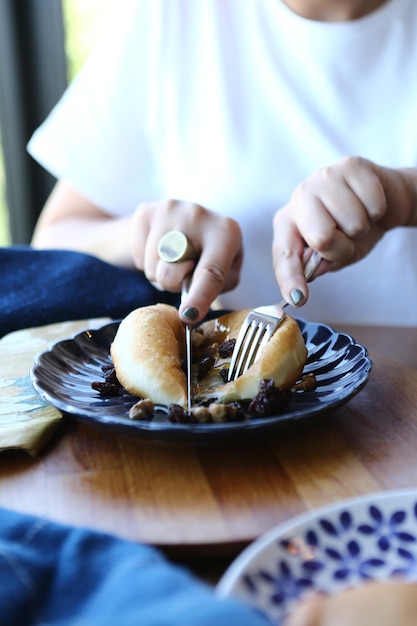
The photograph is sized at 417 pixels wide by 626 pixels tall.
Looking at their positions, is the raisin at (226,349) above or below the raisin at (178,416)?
below

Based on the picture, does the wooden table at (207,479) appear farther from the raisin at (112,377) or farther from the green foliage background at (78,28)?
the green foliage background at (78,28)

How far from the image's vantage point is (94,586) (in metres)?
0.41

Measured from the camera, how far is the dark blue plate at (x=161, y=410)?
0.58 m

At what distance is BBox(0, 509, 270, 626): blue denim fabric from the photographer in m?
0.35

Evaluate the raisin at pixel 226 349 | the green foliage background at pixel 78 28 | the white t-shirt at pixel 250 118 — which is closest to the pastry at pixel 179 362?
the raisin at pixel 226 349

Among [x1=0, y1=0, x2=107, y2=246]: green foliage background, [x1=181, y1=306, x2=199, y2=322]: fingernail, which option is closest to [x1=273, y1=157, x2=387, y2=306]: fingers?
[x1=181, y1=306, x2=199, y2=322]: fingernail

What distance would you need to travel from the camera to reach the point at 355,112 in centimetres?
126

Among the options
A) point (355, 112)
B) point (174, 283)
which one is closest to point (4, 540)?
point (174, 283)

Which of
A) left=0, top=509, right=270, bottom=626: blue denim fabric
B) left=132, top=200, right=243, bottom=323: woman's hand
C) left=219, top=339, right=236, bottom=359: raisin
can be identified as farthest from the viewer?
left=132, top=200, right=243, bottom=323: woman's hand

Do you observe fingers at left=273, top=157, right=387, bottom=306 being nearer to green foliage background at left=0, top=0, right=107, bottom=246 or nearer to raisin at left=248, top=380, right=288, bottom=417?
raisin at left=248, top=380, right=288, bottom=417

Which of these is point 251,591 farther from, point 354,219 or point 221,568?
point 354,219

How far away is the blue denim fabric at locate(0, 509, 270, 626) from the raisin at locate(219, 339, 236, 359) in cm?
33

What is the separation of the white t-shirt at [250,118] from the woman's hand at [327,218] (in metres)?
0.35

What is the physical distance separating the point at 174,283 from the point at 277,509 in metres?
0.43
